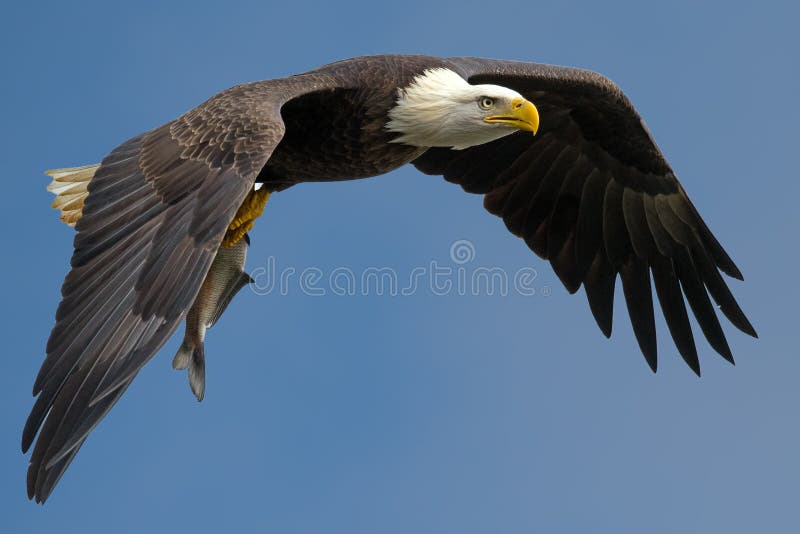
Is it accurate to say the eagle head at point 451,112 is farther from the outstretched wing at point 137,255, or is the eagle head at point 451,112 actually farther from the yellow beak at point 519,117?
the outstretched wing at point 137,255

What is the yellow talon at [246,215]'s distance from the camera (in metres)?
8.75

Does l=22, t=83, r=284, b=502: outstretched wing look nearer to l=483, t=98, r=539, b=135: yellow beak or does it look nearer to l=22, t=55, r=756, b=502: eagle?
l=22, t=55, r=756, b=502: eagle

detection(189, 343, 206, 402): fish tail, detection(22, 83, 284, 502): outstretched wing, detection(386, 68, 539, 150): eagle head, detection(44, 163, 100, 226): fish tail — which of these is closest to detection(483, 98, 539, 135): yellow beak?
detection(386, 68, 539, 150): eagle head

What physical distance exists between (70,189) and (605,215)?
364cm

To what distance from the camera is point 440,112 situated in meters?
8.28

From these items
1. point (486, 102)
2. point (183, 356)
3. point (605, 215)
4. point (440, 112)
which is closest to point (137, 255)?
point (183, 356)

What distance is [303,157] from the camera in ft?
27.3

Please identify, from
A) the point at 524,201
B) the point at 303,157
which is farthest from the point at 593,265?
the point at 303,157

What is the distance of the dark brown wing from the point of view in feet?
32.2

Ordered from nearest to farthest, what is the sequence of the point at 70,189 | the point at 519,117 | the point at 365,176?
the point at 519,117, the point at 365,176, the point at 70,189

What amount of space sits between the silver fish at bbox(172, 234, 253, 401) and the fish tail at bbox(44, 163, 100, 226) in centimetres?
110

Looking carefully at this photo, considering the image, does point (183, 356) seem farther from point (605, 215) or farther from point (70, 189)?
point (605, 215)

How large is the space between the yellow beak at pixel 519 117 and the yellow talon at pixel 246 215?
4.95 feet

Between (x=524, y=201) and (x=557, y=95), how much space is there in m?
0.84
